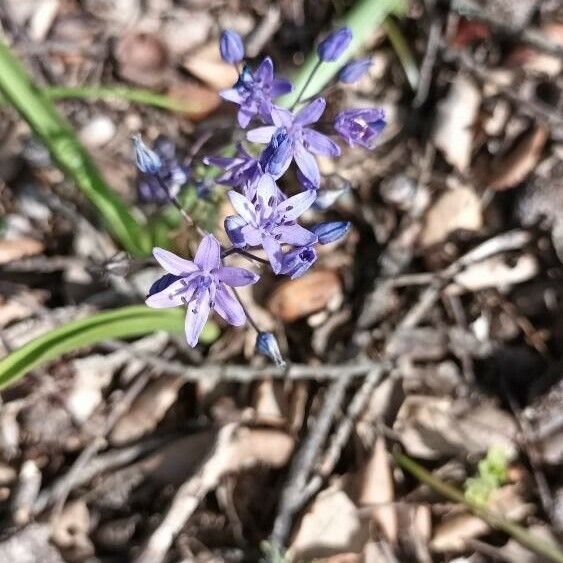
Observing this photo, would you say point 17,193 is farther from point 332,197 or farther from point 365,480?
point 365,480

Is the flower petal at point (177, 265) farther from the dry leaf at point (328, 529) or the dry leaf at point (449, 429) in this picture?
the dry leaf at point (449, 429)

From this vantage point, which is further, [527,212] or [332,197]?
[527,212]

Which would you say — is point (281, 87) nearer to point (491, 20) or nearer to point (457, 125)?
point (457, 125)

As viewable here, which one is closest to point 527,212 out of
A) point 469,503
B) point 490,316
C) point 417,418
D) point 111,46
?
point 490,316

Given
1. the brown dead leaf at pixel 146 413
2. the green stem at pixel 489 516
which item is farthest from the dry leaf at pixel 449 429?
the brown dead leaf at pixel 146 413

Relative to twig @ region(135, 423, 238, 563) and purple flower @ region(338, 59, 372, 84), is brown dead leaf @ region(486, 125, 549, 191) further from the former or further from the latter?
twig @ region(135, 423, 238, 563)

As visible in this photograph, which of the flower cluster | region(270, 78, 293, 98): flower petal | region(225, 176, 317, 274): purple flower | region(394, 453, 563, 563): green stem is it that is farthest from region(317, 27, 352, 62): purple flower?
region(394, 453, 563, 563): green stem
